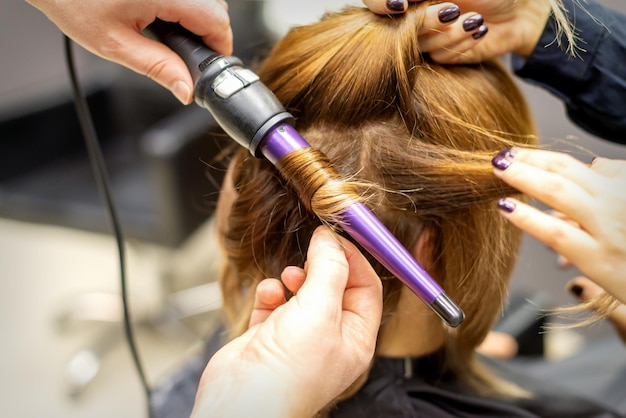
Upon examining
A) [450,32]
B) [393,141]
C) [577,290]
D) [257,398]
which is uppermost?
[450,32]

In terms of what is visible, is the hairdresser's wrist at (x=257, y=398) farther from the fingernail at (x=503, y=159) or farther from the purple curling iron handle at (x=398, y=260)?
the fingernail at (x=503, y=159)

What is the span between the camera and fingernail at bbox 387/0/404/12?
2.07 feet

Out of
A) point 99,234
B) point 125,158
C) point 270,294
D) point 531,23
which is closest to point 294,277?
point 270,294

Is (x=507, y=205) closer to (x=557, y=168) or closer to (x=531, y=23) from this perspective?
(x=557, y=168)

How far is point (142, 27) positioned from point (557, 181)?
49 cm

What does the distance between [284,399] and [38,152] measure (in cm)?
148

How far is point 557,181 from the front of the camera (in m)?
0.54

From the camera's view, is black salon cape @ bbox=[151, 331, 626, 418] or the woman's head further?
black salon cape @ bbox=[151, 331, 626, 418]

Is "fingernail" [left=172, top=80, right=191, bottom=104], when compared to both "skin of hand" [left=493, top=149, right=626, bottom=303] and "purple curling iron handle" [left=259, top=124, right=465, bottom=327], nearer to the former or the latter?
"purple curling iron handle" [left=259, top=124, right=465, bottom=327]

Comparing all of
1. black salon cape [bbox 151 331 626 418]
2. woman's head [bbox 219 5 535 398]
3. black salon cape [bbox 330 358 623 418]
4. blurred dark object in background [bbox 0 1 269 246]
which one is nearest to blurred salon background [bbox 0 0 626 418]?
blurred dark object in background [bbox 0 1 269 246]

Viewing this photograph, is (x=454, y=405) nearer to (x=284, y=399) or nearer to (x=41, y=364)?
(x=284, y=399)

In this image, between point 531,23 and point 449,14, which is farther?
point 531,23

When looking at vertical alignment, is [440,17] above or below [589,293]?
above

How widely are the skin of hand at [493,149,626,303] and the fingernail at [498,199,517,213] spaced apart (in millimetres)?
22
